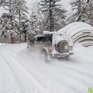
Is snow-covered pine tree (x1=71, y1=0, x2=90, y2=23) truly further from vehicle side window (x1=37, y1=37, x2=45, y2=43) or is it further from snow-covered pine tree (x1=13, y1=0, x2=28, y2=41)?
vehicle side window (x1=37, y1=37, x2=45, y2=43)

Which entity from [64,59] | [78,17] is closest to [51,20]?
[78,17]

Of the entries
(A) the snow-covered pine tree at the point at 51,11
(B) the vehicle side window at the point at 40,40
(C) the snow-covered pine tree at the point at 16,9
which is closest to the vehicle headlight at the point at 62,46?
(B) the vehicle side window at the point at 40,40

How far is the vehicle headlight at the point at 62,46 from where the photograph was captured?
14250 millimetres

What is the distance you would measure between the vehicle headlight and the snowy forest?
28.3 meters

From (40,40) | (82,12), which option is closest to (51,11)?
(82,12)

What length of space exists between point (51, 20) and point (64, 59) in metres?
36.3

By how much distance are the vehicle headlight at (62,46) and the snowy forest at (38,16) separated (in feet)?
93.0

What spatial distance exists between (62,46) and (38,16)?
161 ft

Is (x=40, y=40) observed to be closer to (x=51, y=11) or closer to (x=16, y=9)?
(x=51, y=11)

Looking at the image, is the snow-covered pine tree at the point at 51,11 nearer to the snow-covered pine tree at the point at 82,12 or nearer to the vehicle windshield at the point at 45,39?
the snow-covered pine tree at the point at 82,12

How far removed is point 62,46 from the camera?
47.1ft

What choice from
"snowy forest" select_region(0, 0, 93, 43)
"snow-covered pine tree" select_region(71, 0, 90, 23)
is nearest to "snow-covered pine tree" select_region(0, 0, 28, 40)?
"snowy forest" select_region(0, 0, 93, 43)

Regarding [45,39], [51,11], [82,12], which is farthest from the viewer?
[51,11]

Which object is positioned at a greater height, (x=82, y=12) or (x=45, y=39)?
(x=82, y=12)
